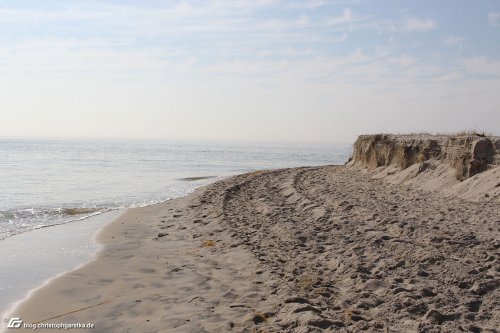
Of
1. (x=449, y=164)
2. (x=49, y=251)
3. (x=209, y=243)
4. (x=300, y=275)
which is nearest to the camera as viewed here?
(x=300, y=275)

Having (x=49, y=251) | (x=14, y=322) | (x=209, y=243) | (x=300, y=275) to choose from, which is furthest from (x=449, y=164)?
(x=14, y=322)

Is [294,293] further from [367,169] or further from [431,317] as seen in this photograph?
[367,169]

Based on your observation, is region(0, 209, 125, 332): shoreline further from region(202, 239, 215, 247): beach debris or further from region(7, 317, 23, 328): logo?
region(202, 239, 215, 247): beach debris

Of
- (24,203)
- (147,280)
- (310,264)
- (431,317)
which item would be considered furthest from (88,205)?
(431,317)

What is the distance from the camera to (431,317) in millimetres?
4566

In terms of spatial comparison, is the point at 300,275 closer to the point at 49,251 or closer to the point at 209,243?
the point at 209,243

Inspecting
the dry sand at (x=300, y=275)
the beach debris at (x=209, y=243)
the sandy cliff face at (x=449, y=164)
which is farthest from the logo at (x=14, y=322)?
the sandy cliff face at (x=449, y=164)

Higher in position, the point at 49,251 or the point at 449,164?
the point at 449,164

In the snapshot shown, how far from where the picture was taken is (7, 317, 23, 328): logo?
522 centimetres

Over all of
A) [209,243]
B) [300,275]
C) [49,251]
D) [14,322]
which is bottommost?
[49,251]

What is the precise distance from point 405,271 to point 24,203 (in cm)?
1418

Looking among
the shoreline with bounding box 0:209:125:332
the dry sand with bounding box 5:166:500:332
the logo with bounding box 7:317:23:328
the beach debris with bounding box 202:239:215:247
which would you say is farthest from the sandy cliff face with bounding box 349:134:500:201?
the logo with bounding box 7:317:23:328

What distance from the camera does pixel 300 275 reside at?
20.4ft

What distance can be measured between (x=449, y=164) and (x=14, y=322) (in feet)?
41.0
